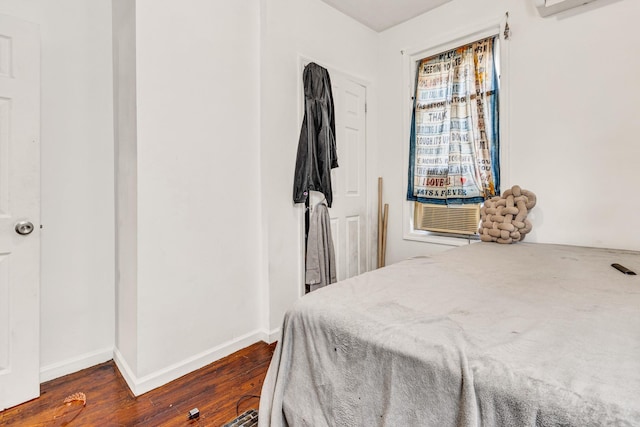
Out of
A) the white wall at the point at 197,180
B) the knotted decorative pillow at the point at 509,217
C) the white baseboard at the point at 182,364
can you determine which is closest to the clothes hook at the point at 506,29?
the knotted decorative pillow at the point at 509,217

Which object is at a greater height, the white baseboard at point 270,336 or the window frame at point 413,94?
the window frame at point 413,94

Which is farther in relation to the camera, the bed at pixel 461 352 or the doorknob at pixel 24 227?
the doorknob at pixel 24 227

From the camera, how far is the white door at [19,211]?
1.66 m

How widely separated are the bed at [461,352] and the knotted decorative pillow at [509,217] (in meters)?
0.79

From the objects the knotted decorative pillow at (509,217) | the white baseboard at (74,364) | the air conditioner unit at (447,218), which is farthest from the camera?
the air conditioner unit at (447,218)

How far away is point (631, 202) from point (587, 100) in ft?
2.30

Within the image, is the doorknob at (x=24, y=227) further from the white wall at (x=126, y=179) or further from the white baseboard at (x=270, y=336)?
the white baseboard at (x=270, y=336)

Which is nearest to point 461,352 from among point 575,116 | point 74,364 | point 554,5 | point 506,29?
point 575,116

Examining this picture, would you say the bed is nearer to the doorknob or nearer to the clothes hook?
the doorknob

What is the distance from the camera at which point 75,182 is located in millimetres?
2010

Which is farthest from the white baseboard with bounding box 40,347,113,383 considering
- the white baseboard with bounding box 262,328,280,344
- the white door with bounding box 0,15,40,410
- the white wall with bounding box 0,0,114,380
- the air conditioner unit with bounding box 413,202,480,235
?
the air conditioner unit with bounding box 413,202,480,235

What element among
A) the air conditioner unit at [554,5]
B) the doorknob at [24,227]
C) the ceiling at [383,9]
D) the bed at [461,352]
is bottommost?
the bed at [461,352]

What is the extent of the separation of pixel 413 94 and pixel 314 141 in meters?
1.21

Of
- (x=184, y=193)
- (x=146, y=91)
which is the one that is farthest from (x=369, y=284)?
(x=146, y=91)
